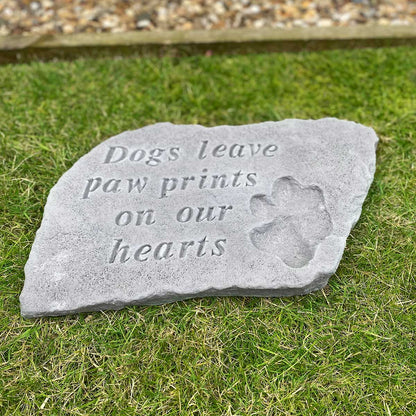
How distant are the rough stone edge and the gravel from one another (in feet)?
0.67

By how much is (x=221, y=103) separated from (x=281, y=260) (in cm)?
132

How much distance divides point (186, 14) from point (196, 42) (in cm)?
42

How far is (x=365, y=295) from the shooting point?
222cm

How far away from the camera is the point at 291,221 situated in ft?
7.22

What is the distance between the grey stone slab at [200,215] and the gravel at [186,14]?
1.37 meters

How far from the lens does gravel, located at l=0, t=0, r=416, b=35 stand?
3.51m

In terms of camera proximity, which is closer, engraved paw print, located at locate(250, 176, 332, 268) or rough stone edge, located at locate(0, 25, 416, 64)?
engraved paw print, located at locate(250, 176, 332, 268)

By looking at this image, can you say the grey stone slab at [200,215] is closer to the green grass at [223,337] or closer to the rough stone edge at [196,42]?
the green grass at [223,337]

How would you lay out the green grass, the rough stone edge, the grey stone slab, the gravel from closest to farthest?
the green grass < the grey stone slab < the rough stone edge < the gravel

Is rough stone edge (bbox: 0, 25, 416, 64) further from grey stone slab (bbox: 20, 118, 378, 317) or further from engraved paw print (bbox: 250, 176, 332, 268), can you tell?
engraved paw print (bbox: 250, 176, 332, 268)

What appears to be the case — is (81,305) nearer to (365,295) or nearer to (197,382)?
(197,382)

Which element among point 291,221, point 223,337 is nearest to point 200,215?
point 291,221

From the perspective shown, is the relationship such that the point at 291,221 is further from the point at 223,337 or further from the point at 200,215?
the point at 223,337

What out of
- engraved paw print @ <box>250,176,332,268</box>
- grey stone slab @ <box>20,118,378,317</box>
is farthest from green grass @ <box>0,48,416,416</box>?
engraved paw print @ <box>250,176,332,268</box>
